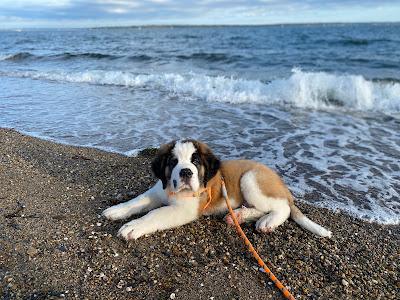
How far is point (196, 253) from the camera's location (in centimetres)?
358

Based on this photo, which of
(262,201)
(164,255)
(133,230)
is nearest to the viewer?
(164,255)

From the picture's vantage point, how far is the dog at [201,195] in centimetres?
367

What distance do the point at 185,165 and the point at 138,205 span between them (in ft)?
2.62

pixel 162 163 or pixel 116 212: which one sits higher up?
pixel 162 163

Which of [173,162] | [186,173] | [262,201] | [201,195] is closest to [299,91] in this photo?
[262,201]

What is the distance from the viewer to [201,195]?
3918 millimetres

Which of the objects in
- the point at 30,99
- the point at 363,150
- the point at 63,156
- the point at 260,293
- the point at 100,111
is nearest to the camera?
the point at 260,293

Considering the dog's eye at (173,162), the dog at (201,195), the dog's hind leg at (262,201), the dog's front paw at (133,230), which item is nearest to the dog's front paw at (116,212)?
the dog at (201,195)

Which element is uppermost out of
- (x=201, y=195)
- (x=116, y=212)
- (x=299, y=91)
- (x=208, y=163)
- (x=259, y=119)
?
(x=208, y=163)

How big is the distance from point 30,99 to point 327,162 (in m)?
8.57

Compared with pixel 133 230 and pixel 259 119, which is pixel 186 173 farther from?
pixel 259 119

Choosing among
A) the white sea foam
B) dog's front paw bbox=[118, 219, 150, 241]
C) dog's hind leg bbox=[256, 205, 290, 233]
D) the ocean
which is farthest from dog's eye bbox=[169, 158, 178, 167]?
the white sea foam

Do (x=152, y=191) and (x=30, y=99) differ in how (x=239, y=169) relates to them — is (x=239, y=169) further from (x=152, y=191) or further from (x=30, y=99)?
(x=30, y=99)

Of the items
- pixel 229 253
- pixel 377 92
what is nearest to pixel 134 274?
pixel 229 253
